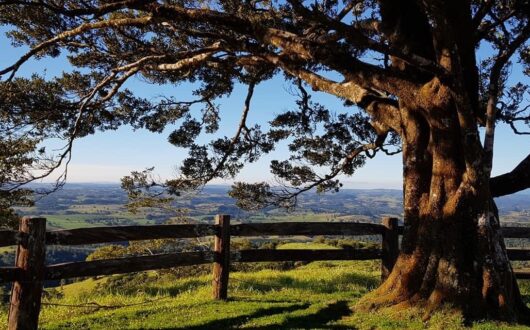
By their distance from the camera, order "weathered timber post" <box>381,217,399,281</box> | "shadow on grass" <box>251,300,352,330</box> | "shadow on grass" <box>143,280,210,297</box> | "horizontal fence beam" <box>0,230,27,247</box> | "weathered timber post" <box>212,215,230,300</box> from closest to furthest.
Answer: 1. "horizontal fence beam" <box>0,230,27,247</box>
2. "shadow on grass" <box>251,300,352,330</box>
3. "weathered timber post" <box>212,215,230,300</box>
4. "weathered timber post" <box>381,217,399,281</box>
5. "shadow on grass" <box>143,280,210,297</box>

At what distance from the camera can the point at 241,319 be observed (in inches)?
324

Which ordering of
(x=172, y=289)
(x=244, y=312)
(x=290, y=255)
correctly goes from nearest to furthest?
(x=244, y=312)
(x=290, y=255)
(x=172, y=289)

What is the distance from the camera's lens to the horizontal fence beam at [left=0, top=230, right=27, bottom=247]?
661cm

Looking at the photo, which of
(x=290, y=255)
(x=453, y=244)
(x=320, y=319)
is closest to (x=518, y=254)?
(x=453, y=244)

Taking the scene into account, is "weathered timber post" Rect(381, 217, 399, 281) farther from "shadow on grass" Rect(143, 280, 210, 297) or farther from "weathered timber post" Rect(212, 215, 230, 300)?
"shadow on grass" Rect(143, 280, 210, 297)

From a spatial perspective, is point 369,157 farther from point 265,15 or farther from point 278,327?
point 278,327

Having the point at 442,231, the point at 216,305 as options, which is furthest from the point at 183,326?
the point at 442,231

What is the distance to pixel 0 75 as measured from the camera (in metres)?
10.9

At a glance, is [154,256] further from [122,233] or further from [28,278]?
[28,278]

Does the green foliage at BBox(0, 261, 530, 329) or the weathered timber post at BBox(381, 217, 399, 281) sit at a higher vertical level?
the weathered timber post at BBox(381, 217, 399, 281)

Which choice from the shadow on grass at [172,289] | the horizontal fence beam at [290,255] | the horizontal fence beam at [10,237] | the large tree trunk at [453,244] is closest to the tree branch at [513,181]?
the large tree trunk at [453,244]

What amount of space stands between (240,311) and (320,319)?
1464mm

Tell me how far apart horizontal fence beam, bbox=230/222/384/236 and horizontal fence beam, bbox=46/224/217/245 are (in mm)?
674

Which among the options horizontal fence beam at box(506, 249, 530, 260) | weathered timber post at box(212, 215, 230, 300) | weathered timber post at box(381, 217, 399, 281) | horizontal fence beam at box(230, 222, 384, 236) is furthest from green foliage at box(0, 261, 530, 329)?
horizontal fence beam at box(230, 222, 384, 236)
